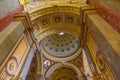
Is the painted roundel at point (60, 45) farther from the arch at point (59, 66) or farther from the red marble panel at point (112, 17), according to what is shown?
the red marble panel at point (112, 17)

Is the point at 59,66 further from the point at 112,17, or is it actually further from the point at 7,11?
the point at 112,17

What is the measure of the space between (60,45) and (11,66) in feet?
42.6

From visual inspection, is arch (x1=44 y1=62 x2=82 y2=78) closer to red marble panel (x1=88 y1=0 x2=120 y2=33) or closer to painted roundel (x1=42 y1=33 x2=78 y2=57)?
painted roundel (x1=42 y1=33 x2=78 y2=57)

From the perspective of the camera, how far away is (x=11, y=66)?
→ 5.08 metres

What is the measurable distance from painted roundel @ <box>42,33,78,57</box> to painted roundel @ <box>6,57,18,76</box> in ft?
33.4

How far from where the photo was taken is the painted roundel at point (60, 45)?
1614cm

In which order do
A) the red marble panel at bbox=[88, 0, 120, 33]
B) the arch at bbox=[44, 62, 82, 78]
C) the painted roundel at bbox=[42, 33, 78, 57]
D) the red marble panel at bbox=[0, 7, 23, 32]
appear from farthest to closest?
the painted roundel at bbox=[42, 33, 78, 57]
the arch at bbox=[44, 62, 82, 78]
the red marble panel at bbox=[0, 7, 23, 32]
the red marble panel at bbox=[88, 0, 120, 33]

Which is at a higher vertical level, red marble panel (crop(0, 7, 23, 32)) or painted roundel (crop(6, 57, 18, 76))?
red marble panel (crop(0, 7, 23, 32))

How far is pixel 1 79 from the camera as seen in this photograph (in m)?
4.28

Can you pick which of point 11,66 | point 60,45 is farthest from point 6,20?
point 60,45

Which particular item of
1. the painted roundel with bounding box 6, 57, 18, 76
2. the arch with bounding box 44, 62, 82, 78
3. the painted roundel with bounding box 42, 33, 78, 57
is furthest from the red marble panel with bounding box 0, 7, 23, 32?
the painted roundel with bounding box 42, 33, 78, 57

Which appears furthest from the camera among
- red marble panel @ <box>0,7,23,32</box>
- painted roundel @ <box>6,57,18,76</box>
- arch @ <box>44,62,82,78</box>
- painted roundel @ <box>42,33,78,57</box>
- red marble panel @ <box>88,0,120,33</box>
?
painted roundel @ <box>42,33,78,57</box>

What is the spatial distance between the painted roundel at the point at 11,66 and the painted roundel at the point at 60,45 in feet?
33.4

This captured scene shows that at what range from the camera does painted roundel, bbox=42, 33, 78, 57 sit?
1614 cm
